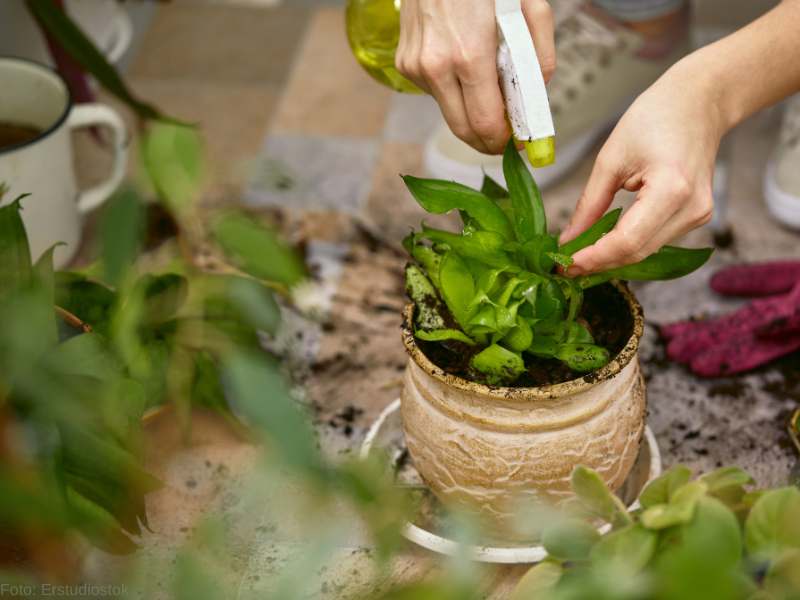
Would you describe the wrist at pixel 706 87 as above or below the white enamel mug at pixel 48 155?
above

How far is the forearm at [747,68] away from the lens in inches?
31.3

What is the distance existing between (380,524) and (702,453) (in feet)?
2.38

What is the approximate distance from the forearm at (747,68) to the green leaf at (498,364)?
272 millimetres

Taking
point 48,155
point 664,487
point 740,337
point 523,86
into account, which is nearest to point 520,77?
point 523,86

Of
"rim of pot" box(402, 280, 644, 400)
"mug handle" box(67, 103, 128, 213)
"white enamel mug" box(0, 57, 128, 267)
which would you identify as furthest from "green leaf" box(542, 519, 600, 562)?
"mug handle" box(67, 103, 128, 213)

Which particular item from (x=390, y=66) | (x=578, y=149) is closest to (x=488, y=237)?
(x=390, y=66)

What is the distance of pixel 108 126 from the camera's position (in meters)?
1.24

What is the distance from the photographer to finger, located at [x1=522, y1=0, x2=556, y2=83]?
0.76 m

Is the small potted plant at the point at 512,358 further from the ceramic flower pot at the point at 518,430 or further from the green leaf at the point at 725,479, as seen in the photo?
the green leaf at the point at 725,479

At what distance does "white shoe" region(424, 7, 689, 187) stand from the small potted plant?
591 mm

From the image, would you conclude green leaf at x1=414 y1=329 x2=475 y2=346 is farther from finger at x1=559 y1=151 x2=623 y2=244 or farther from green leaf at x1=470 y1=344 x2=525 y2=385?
finger at x1=559 y1=151 x2=623 y2=244

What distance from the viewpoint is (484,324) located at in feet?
2.35

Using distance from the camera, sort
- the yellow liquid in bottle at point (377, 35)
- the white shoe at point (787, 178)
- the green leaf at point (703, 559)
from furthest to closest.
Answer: the white shoe at point (787, 178), the yellow liquid in bottle at point (377, 35), the green leaf at point (703, 559)

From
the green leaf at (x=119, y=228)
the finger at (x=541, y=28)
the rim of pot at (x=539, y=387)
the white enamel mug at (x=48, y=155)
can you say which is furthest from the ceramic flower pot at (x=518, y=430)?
the white enamel mug at (x=48, y=155)
